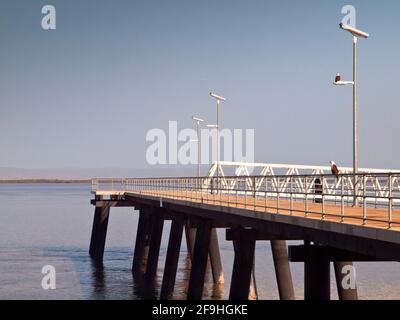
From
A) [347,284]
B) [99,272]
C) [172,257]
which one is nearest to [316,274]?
[347,284]

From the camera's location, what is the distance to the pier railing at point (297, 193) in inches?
777

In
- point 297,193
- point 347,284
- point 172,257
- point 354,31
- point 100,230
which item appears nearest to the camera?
point 297,193

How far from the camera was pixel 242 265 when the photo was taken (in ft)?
89.9

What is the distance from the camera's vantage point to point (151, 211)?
4856 cm

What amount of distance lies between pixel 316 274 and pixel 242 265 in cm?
598

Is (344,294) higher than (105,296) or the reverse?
higher

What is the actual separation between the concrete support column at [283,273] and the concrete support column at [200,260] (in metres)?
3.05

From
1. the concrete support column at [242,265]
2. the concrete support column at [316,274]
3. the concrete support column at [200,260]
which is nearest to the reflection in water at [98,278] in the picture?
the concrete support column at [200,260]

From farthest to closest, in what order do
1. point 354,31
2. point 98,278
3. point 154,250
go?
point 98,278, point 154,250, point 354,31

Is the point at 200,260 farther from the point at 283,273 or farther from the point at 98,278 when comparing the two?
the point at 98,278
